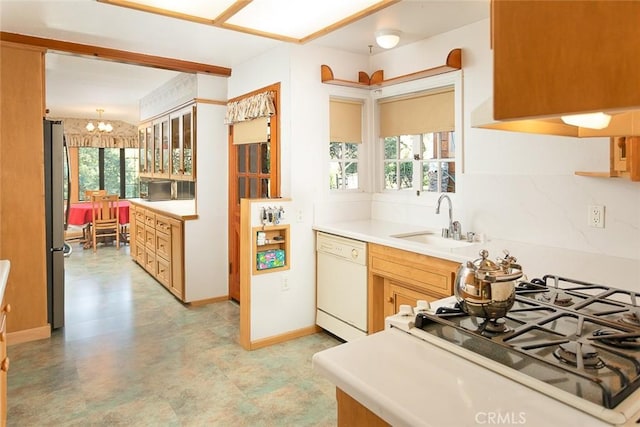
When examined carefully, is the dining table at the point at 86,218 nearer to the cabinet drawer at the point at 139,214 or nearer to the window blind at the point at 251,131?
the cabinet drawer at the point at 139,214

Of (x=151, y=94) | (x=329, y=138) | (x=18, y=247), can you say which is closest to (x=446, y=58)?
(x=329, y=138)

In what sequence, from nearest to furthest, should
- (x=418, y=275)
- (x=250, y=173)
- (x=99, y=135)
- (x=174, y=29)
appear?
(x=418, y=275) → (x=174, y=29) → (x=250, y=173) → (x=99, y=135)

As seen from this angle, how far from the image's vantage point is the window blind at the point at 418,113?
10.7 ft

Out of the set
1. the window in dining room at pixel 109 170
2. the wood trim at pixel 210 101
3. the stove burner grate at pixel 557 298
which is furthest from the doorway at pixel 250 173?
the window in dining room at pixel 109 170

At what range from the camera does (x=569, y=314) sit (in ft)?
4.01

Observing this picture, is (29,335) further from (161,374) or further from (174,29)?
(174,29)

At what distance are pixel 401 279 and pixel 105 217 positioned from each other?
21.4 ft

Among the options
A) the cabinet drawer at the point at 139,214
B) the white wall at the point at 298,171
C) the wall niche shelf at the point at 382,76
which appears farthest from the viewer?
the cabinet drawer at the point at 139,214

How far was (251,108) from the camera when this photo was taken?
3.82 m

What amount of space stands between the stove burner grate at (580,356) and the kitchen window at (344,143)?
2.87 metres

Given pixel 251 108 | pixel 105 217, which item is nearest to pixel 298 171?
pixel 251 108

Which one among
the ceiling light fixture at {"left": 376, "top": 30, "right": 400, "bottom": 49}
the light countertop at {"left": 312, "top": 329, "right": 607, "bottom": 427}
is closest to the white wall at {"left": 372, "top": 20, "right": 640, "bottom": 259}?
the ceiling light fixture at {"left": 376, "top": 30, "right": 400, "bottom": 49}

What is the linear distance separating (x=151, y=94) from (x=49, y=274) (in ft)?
11.0

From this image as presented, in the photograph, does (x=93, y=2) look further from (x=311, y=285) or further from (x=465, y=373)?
(x=465, y=373)
